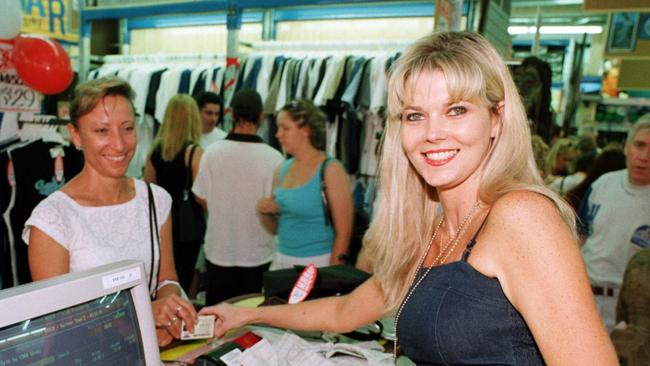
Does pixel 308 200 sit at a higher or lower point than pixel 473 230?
lower

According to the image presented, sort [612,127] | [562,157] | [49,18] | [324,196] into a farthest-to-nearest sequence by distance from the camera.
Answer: [612,127] → [562,157] → [49,18] → [324,196]

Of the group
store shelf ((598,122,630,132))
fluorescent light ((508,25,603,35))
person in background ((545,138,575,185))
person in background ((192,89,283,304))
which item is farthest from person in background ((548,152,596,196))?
fluorescent light ((508,25,603,35))

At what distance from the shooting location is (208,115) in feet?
13.9

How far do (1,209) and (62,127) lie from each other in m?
0.56

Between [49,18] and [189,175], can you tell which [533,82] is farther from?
[49,18]

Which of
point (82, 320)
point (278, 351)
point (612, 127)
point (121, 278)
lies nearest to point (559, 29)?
point (612, 127)

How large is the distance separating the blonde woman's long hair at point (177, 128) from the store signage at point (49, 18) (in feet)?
4.25

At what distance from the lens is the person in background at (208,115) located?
167 inches

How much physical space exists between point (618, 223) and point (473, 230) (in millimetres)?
2318

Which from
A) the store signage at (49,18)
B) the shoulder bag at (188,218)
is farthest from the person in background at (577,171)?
the store signage at (49,18)

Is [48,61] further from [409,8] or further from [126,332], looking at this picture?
[409,8]

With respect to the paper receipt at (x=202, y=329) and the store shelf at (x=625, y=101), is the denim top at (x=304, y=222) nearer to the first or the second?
the paper receipt at (x=202, y=329)

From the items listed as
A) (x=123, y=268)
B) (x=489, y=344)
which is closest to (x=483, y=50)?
(x=489, y=344)

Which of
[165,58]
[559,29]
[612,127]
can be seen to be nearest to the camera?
[165,58]
